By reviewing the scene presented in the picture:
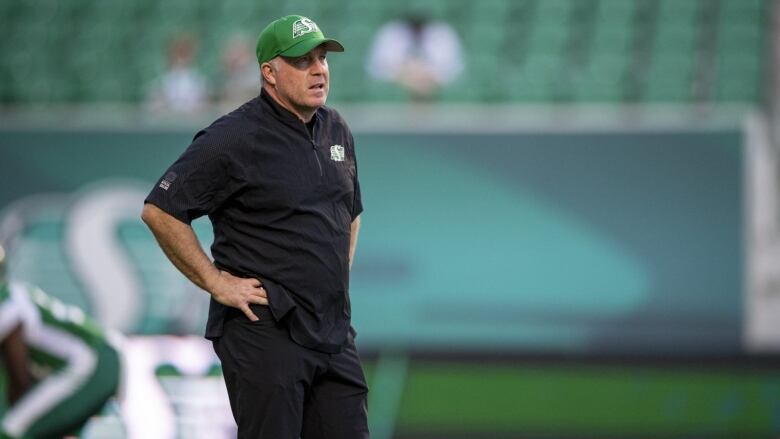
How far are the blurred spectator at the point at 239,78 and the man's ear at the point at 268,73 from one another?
6372mm

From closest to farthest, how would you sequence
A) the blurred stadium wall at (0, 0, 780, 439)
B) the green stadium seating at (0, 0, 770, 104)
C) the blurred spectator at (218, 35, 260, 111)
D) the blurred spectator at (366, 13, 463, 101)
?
the blurred stadium wall at (0, 0, 780, 439) → the blurred spectator at (218, 35, 260, 111) → the blurred spectator at (366, 13, 463, 101) → the green stadium seating at (0, 0, 770, 104)

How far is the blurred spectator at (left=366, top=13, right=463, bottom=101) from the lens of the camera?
36.7 ft

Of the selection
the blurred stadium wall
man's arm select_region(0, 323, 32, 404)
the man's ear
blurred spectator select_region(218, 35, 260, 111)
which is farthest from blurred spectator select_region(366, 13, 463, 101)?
the man's ear

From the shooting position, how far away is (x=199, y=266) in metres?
4.46

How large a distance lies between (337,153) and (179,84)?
7.08m

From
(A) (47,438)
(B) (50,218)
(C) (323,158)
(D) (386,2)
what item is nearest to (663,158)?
(D) (386,2)

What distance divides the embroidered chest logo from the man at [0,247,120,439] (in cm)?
241

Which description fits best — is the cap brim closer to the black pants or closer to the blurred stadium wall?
the black pants

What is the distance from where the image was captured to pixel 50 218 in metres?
10.7

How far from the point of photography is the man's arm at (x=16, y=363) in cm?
630

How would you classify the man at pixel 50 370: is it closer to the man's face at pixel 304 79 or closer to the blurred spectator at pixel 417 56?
the man's face at pixel 304 79

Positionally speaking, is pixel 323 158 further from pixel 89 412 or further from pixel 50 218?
pixel 50 218

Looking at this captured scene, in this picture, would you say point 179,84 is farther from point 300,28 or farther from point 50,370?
point 300,28

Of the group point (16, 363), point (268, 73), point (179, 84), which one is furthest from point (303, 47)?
point (179, 84)
